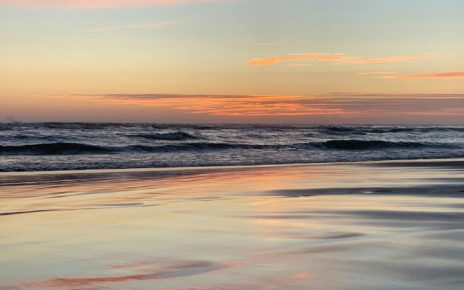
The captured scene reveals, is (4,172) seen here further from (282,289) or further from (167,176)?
(282,289)

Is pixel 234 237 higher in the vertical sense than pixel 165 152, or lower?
higher

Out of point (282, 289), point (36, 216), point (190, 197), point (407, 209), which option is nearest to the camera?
point (282, 289)

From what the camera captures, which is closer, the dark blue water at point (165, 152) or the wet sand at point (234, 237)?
the wet sand at point (234, 237)

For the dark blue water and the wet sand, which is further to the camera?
the dark blue water

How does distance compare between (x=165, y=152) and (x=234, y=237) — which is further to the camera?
(x=165, y=152)

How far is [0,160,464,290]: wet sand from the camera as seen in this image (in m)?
3.35

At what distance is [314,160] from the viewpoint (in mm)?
16516

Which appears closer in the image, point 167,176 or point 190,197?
point 190,197

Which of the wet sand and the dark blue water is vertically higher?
the wet sand

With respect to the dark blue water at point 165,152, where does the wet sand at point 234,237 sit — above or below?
above

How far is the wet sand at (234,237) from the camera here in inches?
132

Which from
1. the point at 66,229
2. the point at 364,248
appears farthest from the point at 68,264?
the point at 364,248

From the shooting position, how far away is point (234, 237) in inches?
182

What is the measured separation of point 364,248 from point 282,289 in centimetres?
119
